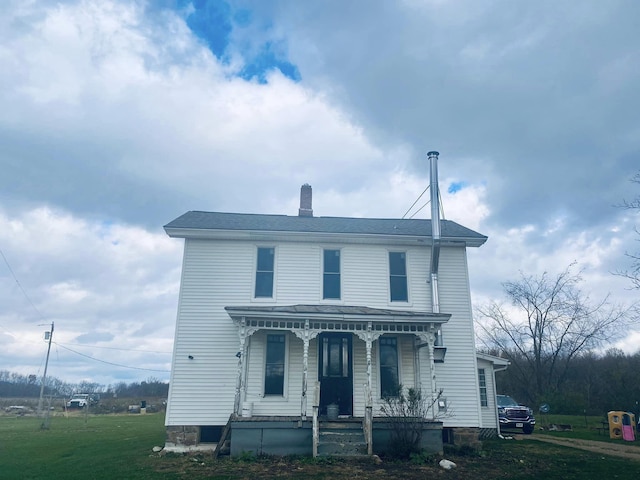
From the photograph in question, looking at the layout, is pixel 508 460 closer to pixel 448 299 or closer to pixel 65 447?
pixel 448 299

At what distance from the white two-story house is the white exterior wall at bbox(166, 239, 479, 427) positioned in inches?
1.2

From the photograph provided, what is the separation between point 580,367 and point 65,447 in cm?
3833

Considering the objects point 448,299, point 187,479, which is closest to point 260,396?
point 187,479

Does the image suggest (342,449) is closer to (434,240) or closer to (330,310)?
(330,310)

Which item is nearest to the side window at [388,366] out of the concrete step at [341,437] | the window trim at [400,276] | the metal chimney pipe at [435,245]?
the window trim at [400,276]

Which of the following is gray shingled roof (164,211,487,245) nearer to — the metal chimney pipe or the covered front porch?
the metal chimney pipe

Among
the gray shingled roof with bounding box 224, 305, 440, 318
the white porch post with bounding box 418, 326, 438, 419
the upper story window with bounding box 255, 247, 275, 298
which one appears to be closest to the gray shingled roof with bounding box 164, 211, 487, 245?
the upper story window with bounding box 255, 247, 275, 298

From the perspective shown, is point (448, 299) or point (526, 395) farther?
point (526, 395)

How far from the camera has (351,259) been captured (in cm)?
1556

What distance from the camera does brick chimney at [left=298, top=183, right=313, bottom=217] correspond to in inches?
722

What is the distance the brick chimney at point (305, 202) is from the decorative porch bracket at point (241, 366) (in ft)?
20.3

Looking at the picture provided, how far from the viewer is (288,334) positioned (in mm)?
14492

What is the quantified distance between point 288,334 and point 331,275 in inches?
93.6

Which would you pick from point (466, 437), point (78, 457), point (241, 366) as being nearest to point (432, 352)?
point (466, 437)
